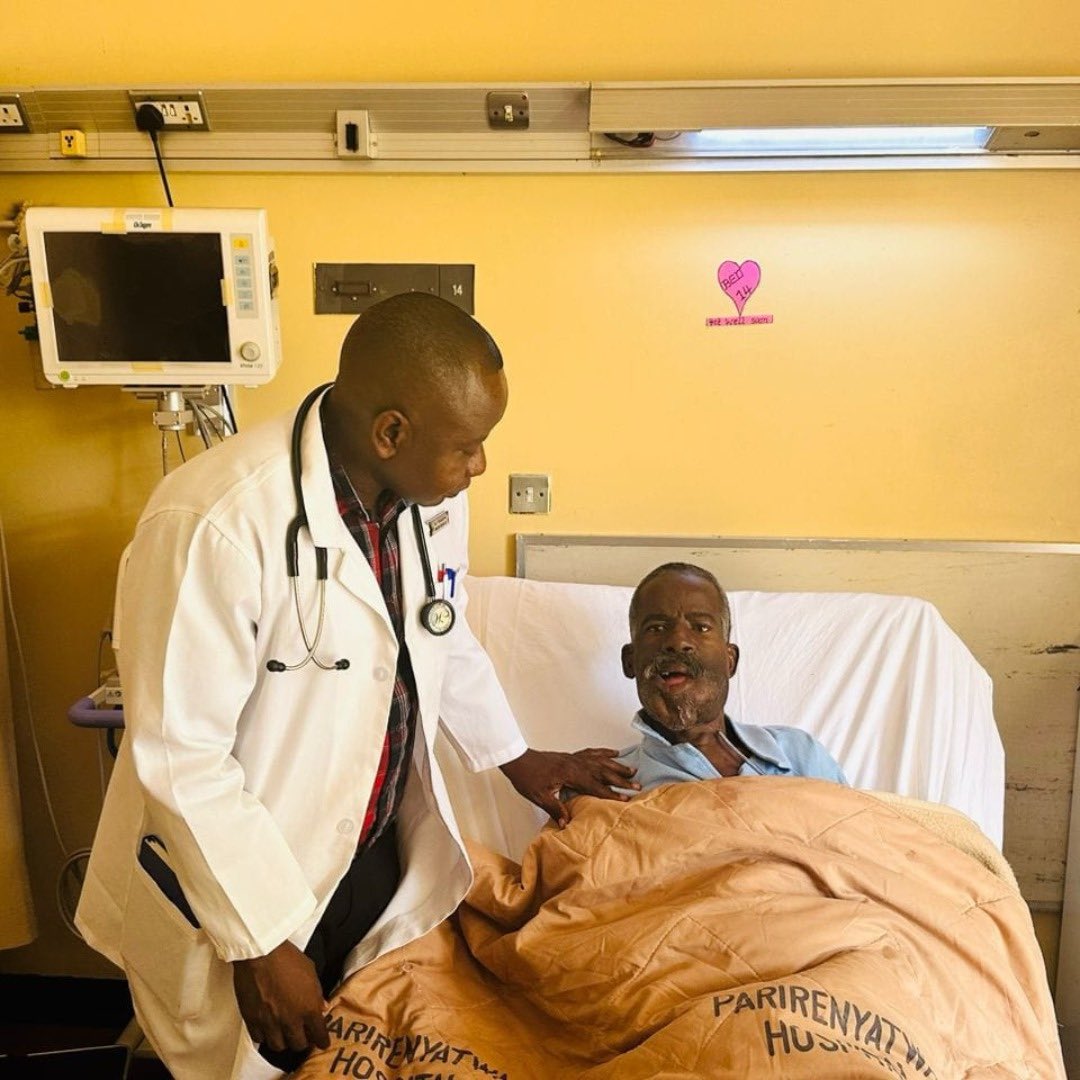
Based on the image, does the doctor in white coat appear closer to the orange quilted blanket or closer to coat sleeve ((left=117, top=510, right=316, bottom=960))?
coat sleeve ((left=117, top=510, right=316, bottom=960))

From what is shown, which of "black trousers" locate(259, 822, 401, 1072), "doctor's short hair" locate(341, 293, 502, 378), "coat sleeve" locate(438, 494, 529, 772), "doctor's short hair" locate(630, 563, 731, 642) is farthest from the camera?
"doctor's short hair" locate(630, 563, 731, 642)

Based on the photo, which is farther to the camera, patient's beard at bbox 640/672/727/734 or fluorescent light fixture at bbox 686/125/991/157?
fluorescent light fixture at bbox 686/125/991/157

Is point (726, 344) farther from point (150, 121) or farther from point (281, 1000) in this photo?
point (281, 1000)

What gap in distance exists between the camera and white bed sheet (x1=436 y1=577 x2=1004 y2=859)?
1832 millimetres

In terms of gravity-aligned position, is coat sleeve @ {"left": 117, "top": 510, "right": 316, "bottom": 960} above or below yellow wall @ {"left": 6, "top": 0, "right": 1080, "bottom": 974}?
below

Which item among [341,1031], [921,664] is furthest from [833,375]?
[341,1031]

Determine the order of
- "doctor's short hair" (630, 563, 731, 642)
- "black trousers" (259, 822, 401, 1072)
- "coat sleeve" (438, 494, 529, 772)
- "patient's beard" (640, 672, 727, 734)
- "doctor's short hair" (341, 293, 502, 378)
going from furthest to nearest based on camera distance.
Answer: "doctor's short hair" (630, 563, 731, 642) < "patient's beard" (640, 672, 727, 734) < "coat sleeve" (438, 494, 529, 772) < "black trousers" (259, 822, 401, 1072) < "doctor's short hair" (341, 293, 502, 378)

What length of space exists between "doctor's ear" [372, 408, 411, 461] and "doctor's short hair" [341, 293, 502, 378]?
0.06 metres

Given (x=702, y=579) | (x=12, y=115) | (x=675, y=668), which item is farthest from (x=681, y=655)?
(x=12, y=115)

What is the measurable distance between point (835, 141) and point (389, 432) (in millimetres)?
1340

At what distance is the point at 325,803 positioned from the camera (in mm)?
1257

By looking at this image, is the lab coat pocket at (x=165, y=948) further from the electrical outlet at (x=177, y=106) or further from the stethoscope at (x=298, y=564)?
the electrical outlet at (x=177, y=106)

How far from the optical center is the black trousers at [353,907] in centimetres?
137

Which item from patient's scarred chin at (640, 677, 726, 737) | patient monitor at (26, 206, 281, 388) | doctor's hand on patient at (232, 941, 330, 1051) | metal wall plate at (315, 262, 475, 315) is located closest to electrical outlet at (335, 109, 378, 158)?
metal wall plate at (315, 262, 475, 315)
